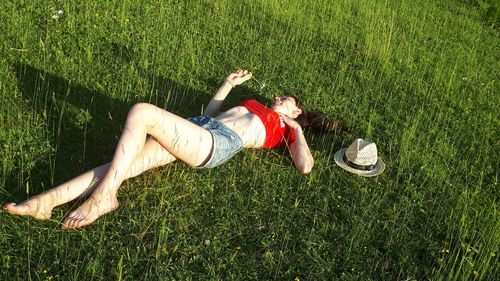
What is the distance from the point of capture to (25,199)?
3.89 m

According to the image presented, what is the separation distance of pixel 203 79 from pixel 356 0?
4500mm

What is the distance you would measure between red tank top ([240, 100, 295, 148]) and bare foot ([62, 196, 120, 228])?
1737 mm

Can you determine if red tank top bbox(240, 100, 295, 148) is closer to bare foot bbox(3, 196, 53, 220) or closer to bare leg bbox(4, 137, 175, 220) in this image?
bare leg bbox(4, 137, 175, 220)

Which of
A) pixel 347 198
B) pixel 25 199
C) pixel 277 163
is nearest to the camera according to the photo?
pixel 25 199

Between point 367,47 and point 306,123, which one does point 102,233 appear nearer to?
point 306,123

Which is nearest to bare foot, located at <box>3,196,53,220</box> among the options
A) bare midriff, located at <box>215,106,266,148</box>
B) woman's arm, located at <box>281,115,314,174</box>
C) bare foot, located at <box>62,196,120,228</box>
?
bare foot, located at <box>62,196,120,228</box>

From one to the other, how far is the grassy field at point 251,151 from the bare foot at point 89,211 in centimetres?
9

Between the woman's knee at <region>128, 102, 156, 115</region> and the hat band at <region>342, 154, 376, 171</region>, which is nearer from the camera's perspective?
the woman's knee at <region>128, 102, 156, 115</region>

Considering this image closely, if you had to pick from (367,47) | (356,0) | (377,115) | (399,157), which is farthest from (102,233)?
(356,0)

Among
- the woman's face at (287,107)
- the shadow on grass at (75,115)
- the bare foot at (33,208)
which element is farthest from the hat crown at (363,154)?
the bare foot at (33,208)

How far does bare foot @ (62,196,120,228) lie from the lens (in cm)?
363

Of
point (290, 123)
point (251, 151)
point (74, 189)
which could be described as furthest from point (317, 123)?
point (74, 189)

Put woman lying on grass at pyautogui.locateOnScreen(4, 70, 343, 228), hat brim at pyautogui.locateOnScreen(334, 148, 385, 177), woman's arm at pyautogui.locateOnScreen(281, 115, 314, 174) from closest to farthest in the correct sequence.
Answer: woman lying on grass at pyautogui.locateOnScreen(4, 70, 343, 228), woman's arm at pyautogui.locateOnScreen(281, 115, 314, 174), hat brim at pyautogui.locateOnScreen(334, 148, 385, 177)

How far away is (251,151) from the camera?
16.6ft
